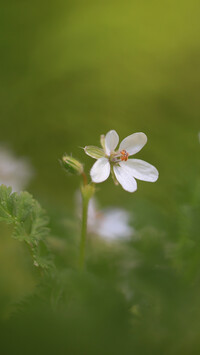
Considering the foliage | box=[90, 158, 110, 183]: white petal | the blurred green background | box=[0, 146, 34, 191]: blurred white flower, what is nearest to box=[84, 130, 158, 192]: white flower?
box=[90, 158, 110, 183]: white petal

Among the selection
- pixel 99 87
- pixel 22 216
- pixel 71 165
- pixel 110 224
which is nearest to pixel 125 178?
pixel 71 165

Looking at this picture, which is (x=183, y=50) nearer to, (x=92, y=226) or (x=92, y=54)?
(x=92, y=54)

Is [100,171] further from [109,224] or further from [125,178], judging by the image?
[109,224]

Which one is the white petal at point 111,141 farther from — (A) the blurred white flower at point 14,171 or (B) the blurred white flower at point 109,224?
(A) the blurred white flower at point 14,171

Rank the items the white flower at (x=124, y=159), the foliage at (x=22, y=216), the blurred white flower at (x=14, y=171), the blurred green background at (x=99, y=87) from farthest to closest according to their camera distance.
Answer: the blurred green background at (x=99, y=87)
the blurred white flower at (x=14, y=171)
the white flower at (x=124, y=159)
the foliage at (x=22, y=216)

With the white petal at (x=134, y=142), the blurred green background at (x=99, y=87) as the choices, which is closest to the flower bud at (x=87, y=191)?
the white petal at (x=134, y=142)

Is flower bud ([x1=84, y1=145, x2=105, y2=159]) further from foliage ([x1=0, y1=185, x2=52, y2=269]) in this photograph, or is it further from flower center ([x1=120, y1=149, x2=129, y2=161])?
foliage ([x1=0, y1=185, x2=52, y2=269])
